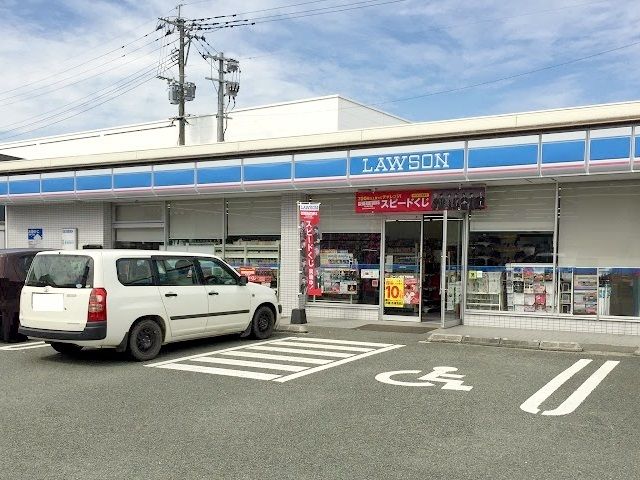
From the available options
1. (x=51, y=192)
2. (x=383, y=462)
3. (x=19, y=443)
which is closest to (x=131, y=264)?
(x=19, y=443)

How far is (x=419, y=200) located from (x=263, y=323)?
442cm

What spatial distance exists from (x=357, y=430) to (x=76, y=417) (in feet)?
8.99

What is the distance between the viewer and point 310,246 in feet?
44.7

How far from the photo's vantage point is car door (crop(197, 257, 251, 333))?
33.5 feet

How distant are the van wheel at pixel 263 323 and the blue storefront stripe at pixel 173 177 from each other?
5.17 m

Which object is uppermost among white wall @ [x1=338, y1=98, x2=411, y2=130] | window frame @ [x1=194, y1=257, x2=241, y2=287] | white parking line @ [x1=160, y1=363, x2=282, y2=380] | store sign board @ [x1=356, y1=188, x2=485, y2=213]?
white wall @ [x1=338, y1=98, x2=411, y2=130]

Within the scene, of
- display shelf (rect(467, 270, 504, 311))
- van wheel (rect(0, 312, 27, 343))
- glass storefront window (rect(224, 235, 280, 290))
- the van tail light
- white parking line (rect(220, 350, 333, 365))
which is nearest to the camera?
the van tail light

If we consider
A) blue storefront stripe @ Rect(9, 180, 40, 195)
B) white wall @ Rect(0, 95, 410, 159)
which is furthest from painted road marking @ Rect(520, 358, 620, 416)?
white wall @ Rect(0, 95, 410, 159)

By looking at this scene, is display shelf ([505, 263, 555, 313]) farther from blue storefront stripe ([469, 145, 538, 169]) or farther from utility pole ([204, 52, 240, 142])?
utility pole ([204, 52, 240, 142])

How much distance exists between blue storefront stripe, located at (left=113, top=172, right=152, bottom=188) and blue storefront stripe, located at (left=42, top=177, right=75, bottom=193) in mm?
1726

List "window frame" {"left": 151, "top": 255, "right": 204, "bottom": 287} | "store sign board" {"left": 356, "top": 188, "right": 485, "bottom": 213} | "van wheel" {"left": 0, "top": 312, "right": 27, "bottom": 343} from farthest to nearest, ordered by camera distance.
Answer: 1. "store sign board" {"left": 356, "top": 188, "right": 485, "bottom": 213}
2. "van wheel" {"left": 0, "top": 312, "right": 27, "bottom": 343}
3. "window frame" {"left": 151, "top": 255, "right": 204, "bottom": 287}

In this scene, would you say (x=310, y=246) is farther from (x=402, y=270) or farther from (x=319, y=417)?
(x=319, y=417)

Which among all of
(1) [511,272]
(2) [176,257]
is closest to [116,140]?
(2) [176,257]

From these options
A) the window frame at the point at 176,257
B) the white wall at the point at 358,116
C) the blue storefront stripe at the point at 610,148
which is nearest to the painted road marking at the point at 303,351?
the window frame at the point at 176,257
